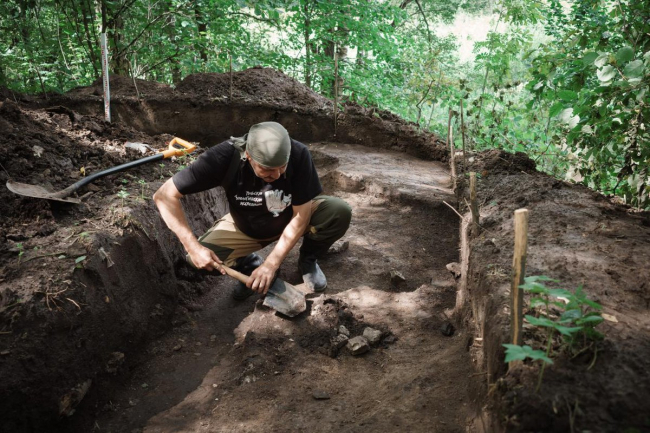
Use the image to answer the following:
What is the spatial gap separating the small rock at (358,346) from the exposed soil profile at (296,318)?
2.2 inches

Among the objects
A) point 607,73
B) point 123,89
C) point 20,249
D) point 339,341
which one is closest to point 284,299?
point 339,341

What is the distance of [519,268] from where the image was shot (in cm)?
158

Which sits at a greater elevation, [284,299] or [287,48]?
[287,48]

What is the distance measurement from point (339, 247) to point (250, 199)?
1.10 metres

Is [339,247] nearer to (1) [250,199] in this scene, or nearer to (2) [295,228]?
(2) [295,228]

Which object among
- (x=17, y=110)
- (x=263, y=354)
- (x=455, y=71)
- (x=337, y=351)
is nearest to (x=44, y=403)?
(x=263, y=354)

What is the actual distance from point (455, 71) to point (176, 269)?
11334 mm

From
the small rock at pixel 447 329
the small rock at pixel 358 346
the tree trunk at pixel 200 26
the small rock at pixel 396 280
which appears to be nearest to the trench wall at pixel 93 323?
the small rock at pixel 358 346

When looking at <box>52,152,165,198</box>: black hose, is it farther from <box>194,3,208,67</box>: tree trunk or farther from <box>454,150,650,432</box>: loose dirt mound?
<box>194,3,208,67</box>: tree trunk

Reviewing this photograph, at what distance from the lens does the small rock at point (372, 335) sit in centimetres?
279

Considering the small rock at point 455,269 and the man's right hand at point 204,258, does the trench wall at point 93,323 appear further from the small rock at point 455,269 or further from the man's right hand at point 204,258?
the small rock at point 455,269

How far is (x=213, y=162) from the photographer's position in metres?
2.87

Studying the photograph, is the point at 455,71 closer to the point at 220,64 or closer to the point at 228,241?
the point at 220,64

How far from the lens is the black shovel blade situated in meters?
2.92
